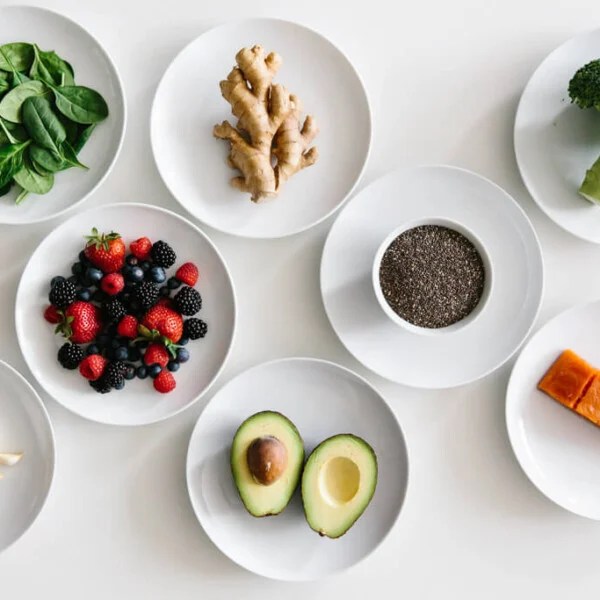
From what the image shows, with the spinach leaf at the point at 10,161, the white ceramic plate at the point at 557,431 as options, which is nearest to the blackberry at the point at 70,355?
the spinach leaf at the point at 10,161

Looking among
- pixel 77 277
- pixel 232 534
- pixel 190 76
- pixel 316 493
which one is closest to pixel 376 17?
pixel 190 76

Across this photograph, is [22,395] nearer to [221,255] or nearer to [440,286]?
[221,255]

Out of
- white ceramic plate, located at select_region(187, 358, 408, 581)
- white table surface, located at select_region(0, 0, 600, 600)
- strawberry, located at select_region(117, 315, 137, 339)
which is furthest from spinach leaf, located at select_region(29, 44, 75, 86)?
white ceramic plate, located at select_region(187, 358, 408, 581)

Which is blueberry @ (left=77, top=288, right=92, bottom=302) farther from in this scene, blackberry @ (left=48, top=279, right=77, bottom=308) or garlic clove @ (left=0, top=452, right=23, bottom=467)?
garlic clove @ (left=0, top=452, right=23, bottom=467)

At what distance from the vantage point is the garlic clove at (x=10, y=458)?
4.91ft

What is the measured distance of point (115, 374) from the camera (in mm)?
1460

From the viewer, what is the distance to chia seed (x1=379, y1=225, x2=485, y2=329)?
1.47 meters

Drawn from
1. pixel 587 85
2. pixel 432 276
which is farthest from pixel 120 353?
pixel 587 85

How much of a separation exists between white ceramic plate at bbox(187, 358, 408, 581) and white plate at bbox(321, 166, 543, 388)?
0.09m

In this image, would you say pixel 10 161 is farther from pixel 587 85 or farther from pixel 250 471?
pixel 587 85

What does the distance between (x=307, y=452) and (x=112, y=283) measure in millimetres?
509

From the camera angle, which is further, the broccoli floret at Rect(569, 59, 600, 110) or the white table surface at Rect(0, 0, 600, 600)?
the white table surface at Rect(0, 0, 600, 600)

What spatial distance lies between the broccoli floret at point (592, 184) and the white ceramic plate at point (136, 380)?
726mm

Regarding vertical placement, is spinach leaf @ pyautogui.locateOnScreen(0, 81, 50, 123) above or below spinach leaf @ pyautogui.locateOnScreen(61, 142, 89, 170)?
above
